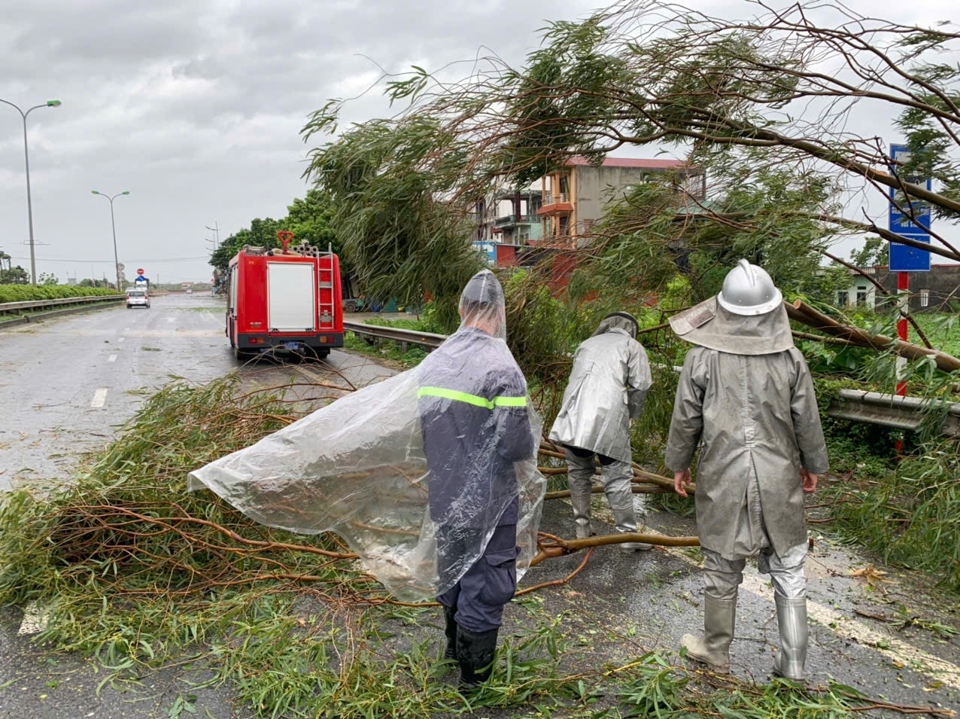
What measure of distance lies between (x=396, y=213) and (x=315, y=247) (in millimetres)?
11684

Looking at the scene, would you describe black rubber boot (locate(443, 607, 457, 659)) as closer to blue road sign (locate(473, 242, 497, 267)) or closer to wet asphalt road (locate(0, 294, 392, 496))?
wet asphalt road (locate(0, 294, 392, 496))

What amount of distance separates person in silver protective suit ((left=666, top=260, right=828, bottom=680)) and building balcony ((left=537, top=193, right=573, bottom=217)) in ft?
8.29

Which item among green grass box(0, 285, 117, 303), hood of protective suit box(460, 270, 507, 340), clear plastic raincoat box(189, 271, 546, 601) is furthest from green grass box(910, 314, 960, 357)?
green grass box(0, 285, 117, 303)

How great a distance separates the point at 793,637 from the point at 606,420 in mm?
1967

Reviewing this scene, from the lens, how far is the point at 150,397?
537 cm

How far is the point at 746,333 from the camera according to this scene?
3383 mm

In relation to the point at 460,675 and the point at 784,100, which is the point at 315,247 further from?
the point at 460,675

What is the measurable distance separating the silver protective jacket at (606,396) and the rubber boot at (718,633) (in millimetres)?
1655

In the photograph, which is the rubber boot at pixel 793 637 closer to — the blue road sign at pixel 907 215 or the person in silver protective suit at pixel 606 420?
the person in silver protective suit at pixel 606 420

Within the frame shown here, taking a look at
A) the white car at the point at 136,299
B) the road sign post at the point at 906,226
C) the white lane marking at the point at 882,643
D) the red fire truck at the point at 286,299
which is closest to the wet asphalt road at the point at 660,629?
the white lane marking at the point at 882,643

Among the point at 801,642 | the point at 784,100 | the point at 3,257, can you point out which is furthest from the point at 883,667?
the point at 3,257

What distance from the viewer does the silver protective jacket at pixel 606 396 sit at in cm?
495

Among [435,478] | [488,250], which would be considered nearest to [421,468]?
[435,478]

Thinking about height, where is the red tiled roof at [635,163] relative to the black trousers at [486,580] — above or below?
above
